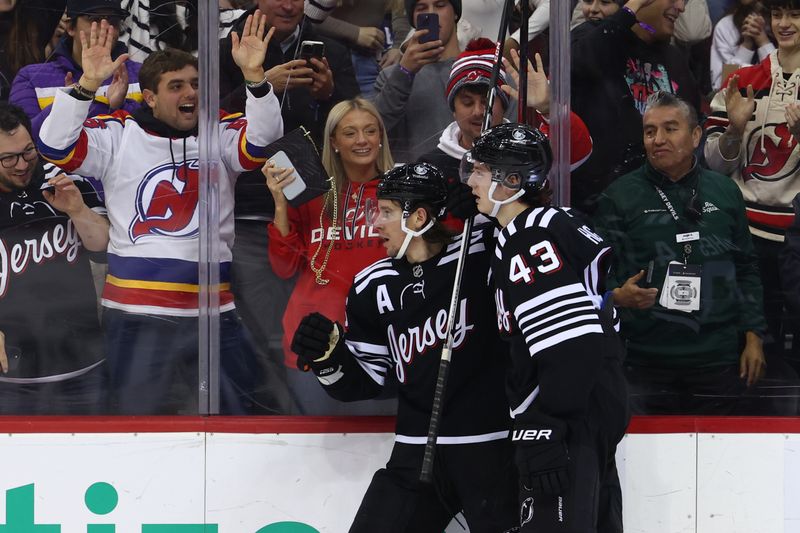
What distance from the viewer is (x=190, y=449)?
293 centimetres

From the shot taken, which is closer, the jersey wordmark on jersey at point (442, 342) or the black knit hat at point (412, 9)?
the jersey wordmark on jersey at point (442, 342)

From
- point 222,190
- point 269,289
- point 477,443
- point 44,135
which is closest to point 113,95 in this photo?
point 44,135

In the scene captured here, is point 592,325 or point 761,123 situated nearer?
point 592,325

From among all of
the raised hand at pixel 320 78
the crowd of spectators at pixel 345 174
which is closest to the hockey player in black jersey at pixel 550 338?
the crowd of spectators at pixel 345 174

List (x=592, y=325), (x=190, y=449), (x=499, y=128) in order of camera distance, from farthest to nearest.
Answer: (x=190, y=449) < (x=499, y=128) < (x=592, y=325)

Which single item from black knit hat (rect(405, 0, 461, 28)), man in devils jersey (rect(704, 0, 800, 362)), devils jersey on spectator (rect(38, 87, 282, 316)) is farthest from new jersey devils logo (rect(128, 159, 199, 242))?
man in devils jersey (rect(704, 0, 800, 362))

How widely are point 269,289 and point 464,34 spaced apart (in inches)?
35.6

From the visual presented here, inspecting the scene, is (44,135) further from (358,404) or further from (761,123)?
(761,123)

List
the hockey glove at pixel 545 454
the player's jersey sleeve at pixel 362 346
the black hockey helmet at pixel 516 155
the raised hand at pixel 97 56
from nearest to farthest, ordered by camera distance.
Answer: the hockey glove at pixel 545 454 < the black hockey helmet at pixel 516 155 < the player's jersey sleeve at pixel 362 346 < the raised hand at pixel 97 56

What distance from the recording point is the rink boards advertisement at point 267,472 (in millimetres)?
2928

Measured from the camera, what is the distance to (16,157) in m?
2.97

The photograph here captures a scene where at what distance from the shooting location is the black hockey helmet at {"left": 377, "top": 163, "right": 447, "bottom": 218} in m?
2.62

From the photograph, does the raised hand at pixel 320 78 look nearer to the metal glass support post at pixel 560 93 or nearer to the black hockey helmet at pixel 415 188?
the black hockey helmet at pixel 415 188

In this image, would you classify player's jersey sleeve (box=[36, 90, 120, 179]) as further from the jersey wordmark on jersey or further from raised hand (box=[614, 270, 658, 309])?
raised hand (box=[614, 270, 658, 309])
